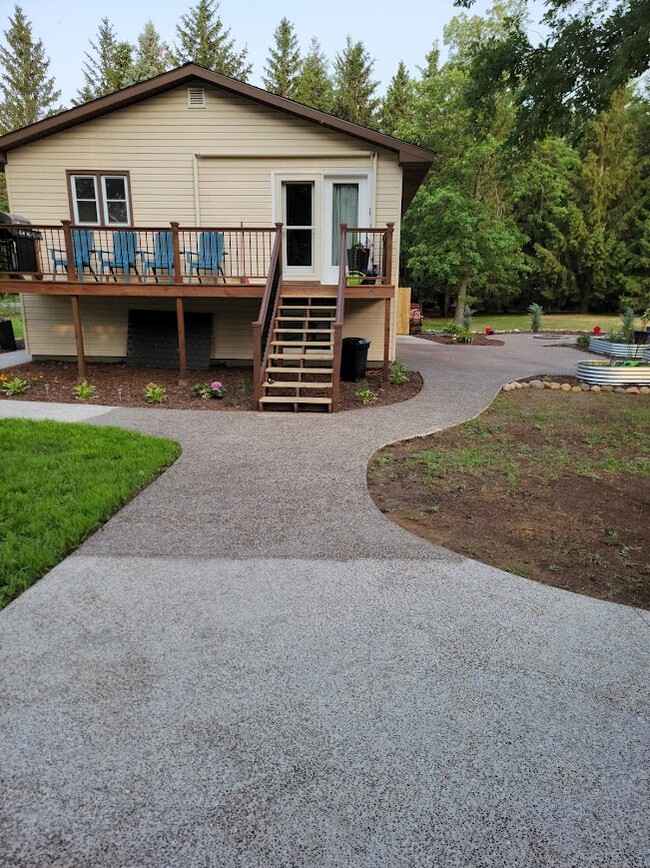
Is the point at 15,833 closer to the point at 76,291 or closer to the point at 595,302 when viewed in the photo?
the point at 76,291

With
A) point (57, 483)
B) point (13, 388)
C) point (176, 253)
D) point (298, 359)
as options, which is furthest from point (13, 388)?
point (57, 483)

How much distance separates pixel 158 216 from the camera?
1087 cm

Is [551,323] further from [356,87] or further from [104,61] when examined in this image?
[104,61]

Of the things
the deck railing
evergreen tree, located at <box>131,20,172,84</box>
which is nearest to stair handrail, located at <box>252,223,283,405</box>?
the deck railing

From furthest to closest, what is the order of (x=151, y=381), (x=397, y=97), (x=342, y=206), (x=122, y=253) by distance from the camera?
(x=397, y=97), (x=342, y=206), (x=122, y=253), (x=151, y=381)

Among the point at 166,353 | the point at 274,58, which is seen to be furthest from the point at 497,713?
the point at 274,58

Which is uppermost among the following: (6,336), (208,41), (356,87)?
(208,41)

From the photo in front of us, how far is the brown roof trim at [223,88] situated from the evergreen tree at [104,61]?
30.8 metres

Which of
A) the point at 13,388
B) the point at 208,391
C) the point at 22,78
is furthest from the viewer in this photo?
the point at 22,78

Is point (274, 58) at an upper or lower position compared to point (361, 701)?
upper

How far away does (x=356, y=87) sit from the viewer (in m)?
35.9

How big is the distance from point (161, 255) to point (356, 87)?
105ft

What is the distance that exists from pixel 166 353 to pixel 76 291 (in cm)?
217

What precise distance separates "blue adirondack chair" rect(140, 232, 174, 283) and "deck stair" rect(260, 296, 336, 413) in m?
2.24
